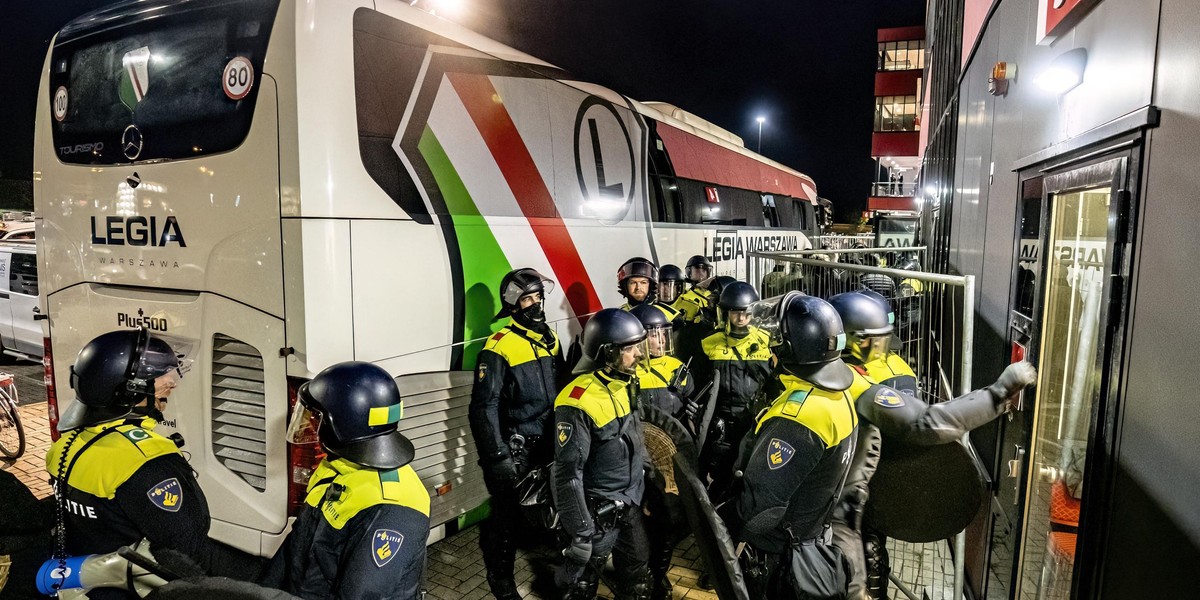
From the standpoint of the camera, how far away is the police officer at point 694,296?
690 centimetres

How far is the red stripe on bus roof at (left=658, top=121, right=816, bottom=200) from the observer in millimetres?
8305

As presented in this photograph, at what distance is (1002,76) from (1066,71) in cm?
99

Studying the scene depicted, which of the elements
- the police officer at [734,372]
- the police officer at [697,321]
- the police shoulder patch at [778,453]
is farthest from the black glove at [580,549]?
the police officer at [697,321]

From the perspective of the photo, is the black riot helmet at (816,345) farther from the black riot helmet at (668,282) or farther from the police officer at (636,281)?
the black riot helmet at (668,282)

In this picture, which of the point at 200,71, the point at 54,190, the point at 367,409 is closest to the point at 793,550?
the point at 367,409

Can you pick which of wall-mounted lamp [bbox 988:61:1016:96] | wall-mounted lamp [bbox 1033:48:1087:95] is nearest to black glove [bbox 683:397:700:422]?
wall-mounted lamp [bbox 988:61:1016:96]

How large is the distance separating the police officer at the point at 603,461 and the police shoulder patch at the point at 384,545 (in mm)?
1345

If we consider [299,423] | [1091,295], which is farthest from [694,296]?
[299,423]

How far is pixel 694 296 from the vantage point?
7055mm

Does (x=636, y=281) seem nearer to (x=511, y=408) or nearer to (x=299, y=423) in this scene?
(x=511, y=408)

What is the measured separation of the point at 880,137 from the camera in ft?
121

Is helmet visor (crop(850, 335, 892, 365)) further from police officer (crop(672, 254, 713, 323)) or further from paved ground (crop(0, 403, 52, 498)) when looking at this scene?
paved ground (crop(0, 403, 52, 498))

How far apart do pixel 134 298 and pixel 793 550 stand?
4243mm

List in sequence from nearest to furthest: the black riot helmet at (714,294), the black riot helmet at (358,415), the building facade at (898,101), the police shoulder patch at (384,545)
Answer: the police shoulder patch at (384,545), the black riot helmet at (358,415), the black riot helmet at (714,294), the building facade at (898,101)
